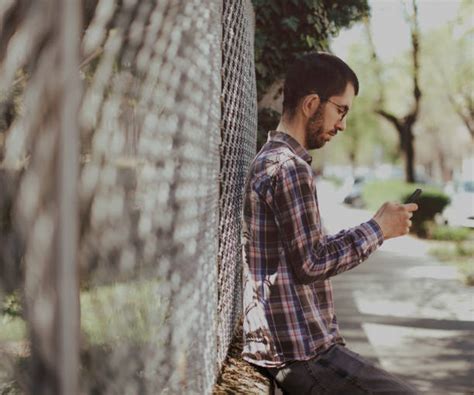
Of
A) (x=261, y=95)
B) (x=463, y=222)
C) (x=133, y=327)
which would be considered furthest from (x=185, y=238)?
(x=463, y=222)

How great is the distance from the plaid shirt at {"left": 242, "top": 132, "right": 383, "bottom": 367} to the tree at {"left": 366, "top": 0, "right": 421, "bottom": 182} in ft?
55.3

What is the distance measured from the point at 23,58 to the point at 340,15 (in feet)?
16.8

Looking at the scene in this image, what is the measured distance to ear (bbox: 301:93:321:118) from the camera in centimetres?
275

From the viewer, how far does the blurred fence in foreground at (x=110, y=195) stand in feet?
3.21

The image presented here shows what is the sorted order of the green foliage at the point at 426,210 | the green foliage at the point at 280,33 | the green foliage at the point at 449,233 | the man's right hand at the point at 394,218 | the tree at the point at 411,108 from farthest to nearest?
the tree at the point at 411,108
the green foliage at the point at 426,210
the green foliage at the point at 449,233
the green foliage at the point at 280,33
the man's right hand at the point at 394,218

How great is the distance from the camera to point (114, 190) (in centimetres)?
138

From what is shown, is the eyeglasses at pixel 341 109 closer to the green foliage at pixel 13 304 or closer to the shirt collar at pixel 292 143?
the shirt collar at pixel 292 143

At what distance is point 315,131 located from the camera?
2.83 meters

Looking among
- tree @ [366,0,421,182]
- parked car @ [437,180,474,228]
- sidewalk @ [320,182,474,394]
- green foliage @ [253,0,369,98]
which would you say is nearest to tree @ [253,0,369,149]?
green foliage @ [253,0,369,98]

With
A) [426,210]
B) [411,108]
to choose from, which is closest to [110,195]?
[426,210]

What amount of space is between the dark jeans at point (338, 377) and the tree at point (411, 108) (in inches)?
671

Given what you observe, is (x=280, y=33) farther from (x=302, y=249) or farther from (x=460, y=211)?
(x=460, y=211)

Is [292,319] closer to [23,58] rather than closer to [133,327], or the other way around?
[133,327]

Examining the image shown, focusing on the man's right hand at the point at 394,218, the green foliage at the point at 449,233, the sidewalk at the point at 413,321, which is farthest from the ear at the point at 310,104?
the green foliage at the point at 449,233
